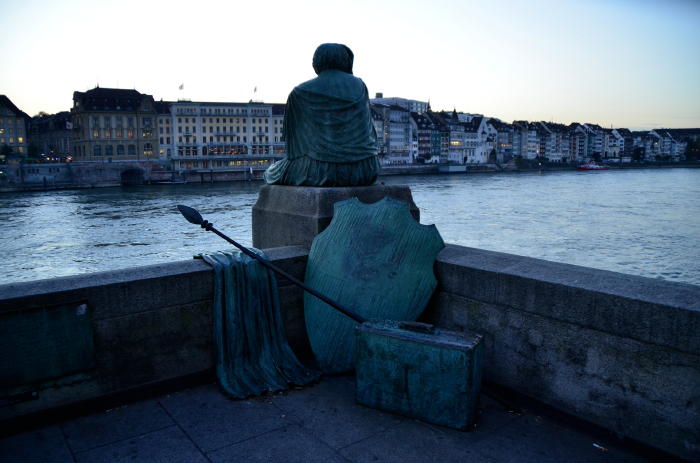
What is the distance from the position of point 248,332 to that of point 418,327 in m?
1.15

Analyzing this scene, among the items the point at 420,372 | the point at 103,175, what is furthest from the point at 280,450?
the point at 103,175

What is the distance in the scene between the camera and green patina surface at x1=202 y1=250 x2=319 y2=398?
3.43 m

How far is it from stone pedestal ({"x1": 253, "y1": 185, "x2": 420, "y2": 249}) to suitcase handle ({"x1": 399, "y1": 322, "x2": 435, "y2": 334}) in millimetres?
1236

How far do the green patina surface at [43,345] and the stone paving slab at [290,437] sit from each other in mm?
277

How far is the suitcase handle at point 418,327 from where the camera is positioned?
2.92m

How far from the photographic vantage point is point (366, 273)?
3.60m

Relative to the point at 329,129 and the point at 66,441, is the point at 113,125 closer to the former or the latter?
the point at 329,129

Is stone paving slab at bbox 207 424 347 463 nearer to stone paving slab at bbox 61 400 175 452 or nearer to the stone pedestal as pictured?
stone paving slab at bbox 61 400 175 452

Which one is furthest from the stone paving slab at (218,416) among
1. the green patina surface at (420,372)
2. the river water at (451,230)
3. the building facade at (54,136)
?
the building facade at (54,136)

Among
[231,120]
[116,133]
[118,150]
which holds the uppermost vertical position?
[231,120]

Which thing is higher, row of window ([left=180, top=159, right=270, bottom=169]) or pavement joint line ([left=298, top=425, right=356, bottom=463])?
row of window ([left=180, top=159, right=270, bottom=169])

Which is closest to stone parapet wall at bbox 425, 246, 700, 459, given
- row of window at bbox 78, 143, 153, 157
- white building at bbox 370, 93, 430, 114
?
row of window at bbox 78, 143, 153, 157

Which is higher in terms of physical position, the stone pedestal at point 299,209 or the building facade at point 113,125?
the building facade at point 113,125

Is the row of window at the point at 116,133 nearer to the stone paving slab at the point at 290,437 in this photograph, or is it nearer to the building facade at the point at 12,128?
the building facade at the point at 12,128
